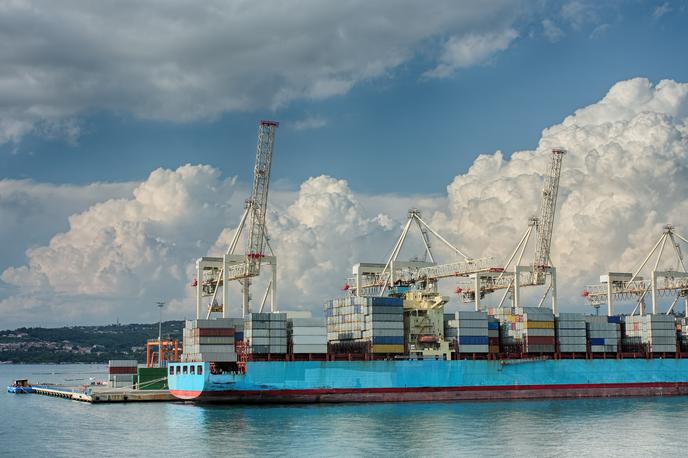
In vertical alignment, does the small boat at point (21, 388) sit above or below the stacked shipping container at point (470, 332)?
below

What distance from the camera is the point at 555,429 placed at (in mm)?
67750

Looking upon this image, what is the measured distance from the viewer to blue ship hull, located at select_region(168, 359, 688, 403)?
3265 inches

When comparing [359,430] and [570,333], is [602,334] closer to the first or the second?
[570,333]

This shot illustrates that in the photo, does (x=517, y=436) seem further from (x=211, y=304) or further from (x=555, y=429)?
(x=211, y=304)

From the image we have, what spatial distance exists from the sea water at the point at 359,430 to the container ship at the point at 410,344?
9.35 ft

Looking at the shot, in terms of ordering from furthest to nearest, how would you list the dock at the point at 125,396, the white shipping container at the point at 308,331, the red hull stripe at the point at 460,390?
the dock at the point at 125,396 < the white shipping container at the point at 308,331 < the red hull stripe at the point at 460,390

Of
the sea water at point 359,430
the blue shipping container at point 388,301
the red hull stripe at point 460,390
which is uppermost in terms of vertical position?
the blue shipping container at point 388,301

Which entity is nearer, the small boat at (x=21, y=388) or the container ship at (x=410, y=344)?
the container ship at (x=410, y=344)

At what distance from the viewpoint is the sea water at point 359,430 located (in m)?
58.4

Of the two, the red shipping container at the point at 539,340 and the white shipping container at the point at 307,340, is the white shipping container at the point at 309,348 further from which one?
the red shipping container at the point at 539,340

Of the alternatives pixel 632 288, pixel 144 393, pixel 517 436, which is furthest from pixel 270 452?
pixel 632 288

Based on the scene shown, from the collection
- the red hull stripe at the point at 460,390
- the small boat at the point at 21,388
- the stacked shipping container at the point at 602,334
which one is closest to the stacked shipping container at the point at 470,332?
the red hull stripe at the point at 460,390

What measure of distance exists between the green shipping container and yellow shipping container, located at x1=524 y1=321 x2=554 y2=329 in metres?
43.3

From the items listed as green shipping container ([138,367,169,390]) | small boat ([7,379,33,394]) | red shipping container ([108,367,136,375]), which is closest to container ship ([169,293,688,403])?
green shipping container ([138,367,169,390])
